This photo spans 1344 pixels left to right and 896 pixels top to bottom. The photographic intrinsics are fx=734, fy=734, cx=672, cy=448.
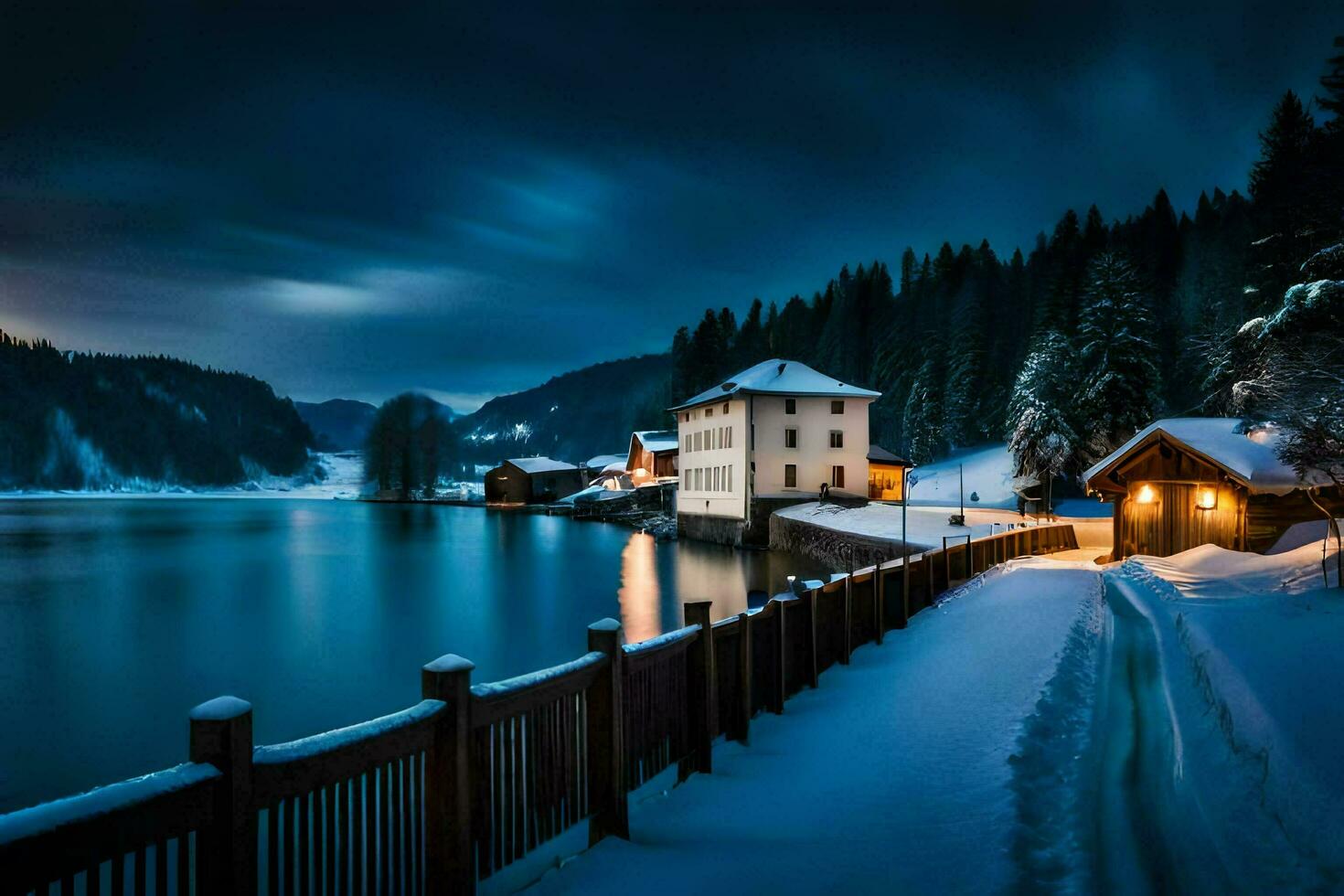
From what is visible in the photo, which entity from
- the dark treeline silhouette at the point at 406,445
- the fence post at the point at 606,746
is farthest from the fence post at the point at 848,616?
the dark treeline silhouette at the point at 406,445

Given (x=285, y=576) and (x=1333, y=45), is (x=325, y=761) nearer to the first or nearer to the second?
(x=1333, y=45)

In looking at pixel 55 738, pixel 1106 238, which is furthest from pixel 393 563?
pixel 1106 238

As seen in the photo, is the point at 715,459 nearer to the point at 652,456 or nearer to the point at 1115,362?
the point at 1115,362

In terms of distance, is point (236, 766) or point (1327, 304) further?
point (1327, 304)

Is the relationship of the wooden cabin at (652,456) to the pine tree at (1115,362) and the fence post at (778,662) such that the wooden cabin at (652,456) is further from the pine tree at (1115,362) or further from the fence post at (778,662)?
the fence post at (778,662)

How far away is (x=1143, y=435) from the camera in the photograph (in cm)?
2312

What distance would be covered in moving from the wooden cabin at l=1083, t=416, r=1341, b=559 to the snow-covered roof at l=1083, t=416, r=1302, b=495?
0.02 metres

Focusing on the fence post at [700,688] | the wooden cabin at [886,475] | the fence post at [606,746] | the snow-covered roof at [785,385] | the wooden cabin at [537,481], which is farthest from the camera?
the wooden cabin at [537,481]

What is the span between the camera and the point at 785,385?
50.7 metres

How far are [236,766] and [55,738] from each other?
16854 mm

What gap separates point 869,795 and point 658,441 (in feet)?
269

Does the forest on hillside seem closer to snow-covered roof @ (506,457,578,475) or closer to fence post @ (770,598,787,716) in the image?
fence post @ (770,598,787,716)

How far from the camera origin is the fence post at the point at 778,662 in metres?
8.88

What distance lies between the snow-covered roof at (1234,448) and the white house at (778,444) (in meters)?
26.2
